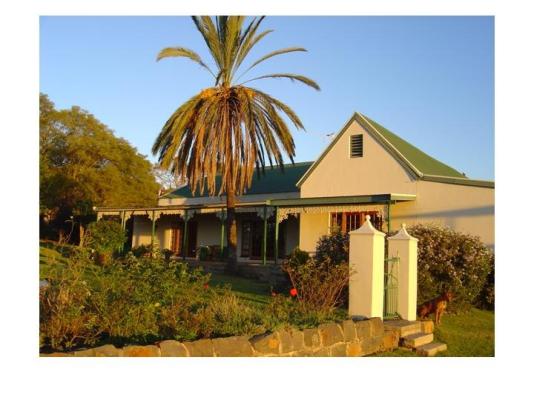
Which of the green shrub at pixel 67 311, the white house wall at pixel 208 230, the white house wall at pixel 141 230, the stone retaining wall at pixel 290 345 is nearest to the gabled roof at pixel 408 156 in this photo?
the white house wall at pixel 208 230

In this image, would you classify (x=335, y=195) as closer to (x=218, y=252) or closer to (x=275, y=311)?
(x=218, y=252)

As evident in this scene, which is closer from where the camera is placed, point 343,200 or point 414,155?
point 343,200

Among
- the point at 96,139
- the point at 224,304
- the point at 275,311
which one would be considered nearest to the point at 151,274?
the point at 224,304

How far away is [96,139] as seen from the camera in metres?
33.1

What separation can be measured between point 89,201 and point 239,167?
14.8 m

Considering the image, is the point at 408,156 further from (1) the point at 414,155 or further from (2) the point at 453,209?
(2) the point at 453,209

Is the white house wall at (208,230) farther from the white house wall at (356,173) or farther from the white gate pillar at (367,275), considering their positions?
the white gate pillar at (367,275)

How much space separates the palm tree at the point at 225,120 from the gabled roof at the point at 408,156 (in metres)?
2.29

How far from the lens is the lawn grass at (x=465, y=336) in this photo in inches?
393

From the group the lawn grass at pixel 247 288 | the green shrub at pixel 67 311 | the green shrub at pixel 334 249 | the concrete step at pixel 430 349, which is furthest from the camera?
the green shrub at pixel 334 249

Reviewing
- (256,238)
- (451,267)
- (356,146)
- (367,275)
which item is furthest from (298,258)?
(256,238)

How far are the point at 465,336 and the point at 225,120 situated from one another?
10.6m

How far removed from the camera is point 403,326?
9.92 metres

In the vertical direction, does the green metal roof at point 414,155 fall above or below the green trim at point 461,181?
above
